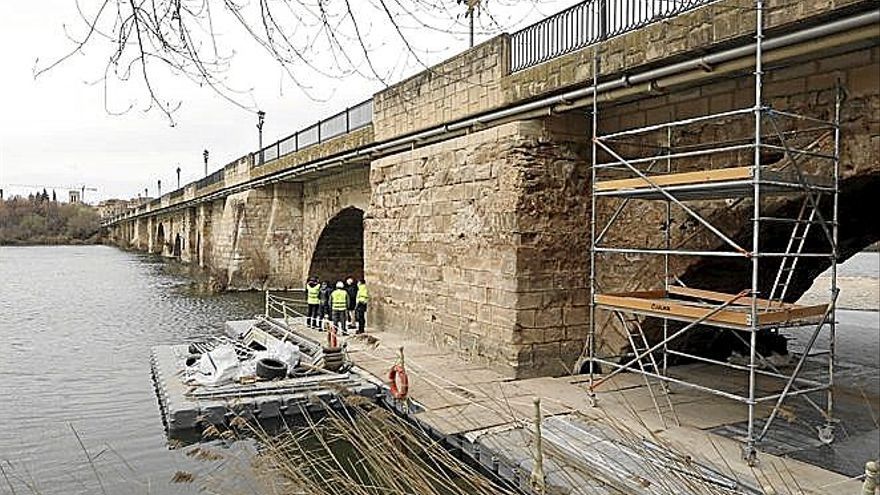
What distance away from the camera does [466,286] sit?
419 inches

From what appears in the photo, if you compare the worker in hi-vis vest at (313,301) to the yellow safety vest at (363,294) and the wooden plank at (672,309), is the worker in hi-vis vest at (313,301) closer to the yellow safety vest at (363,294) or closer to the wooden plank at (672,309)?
the yellow safety vest at (363,294)

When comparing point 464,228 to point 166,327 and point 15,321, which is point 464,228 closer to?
point 166,327

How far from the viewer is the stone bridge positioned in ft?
21.9

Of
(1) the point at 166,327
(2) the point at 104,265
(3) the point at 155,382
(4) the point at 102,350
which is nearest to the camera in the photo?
(3) the point at 155,382

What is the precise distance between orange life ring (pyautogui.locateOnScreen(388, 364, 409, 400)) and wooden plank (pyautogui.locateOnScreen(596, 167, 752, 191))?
9.99 ft

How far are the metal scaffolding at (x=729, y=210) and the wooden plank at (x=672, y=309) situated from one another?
11mm

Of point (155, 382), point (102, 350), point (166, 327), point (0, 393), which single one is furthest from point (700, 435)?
point (166, 327)

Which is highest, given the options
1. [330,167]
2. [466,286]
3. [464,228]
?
[330,167]

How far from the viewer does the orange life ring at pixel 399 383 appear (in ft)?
27.5

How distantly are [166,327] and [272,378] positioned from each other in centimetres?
854

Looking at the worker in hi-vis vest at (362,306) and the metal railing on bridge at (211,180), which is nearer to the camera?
the worker in hi-vis vest at (362,306)

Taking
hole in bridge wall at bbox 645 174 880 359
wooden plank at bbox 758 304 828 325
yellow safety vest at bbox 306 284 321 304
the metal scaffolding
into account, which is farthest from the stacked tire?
wooden plank at bbox 758 304 828 325

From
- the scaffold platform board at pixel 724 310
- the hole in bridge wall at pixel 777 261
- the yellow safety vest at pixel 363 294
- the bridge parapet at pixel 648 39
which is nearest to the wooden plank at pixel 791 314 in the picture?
the scaffold platform board at pixel 724 310

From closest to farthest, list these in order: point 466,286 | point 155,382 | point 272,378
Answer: point 272,378 < point 466,286 < point 155,382
